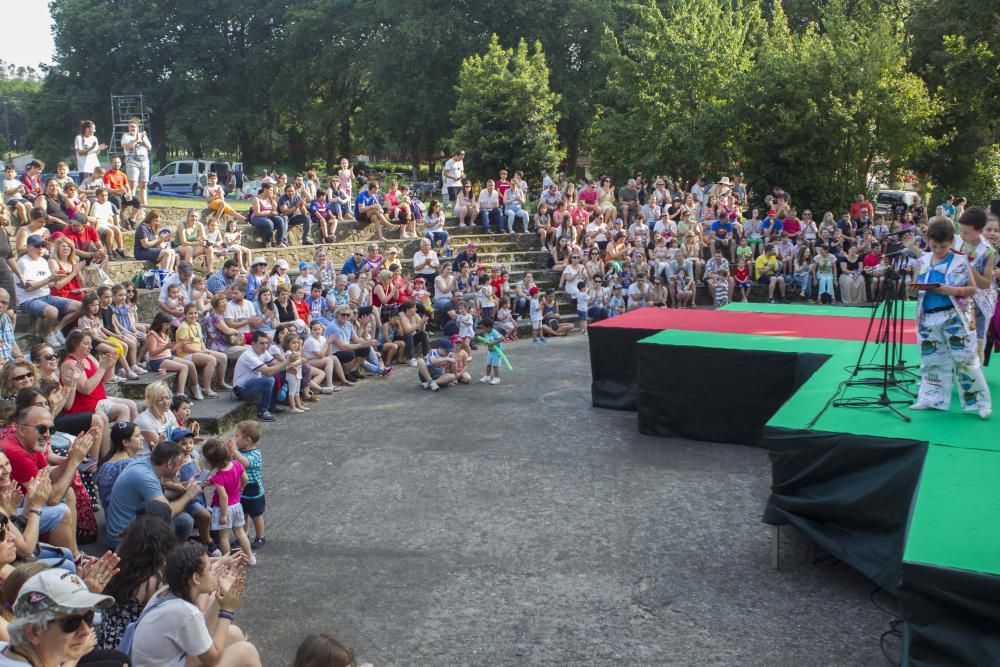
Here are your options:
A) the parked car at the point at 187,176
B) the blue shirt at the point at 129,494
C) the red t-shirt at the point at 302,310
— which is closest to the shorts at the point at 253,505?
the blue shirt at the point at 129,494

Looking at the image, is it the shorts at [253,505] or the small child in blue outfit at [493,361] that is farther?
the small child in blue outfit at [493,361]

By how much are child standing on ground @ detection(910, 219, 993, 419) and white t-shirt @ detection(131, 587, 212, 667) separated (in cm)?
453

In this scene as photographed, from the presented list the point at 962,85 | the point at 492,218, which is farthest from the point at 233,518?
the point at 962,85

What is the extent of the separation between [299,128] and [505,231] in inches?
1086

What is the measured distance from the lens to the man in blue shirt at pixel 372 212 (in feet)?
55.9

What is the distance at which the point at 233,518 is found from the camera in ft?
19.8

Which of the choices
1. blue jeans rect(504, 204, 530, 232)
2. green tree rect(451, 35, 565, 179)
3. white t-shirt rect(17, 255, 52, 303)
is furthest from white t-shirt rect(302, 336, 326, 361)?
green tree rect(451, 35, 565, 179)

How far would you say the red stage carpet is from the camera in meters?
9.37

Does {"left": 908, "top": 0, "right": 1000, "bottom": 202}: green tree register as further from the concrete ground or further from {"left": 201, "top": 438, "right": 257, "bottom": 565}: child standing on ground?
{"left": 201, "top": 438, "right": 257, "bottom": 565}: child standing on ground

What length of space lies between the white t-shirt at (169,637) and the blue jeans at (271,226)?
11958 mm

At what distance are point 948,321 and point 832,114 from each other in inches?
630

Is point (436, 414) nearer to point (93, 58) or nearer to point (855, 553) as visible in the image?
point (855, 553)

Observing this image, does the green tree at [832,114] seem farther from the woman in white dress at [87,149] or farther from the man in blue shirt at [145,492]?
the man in blue shirt at [145,492]

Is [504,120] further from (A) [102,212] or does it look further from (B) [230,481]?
(B) [230,481]
